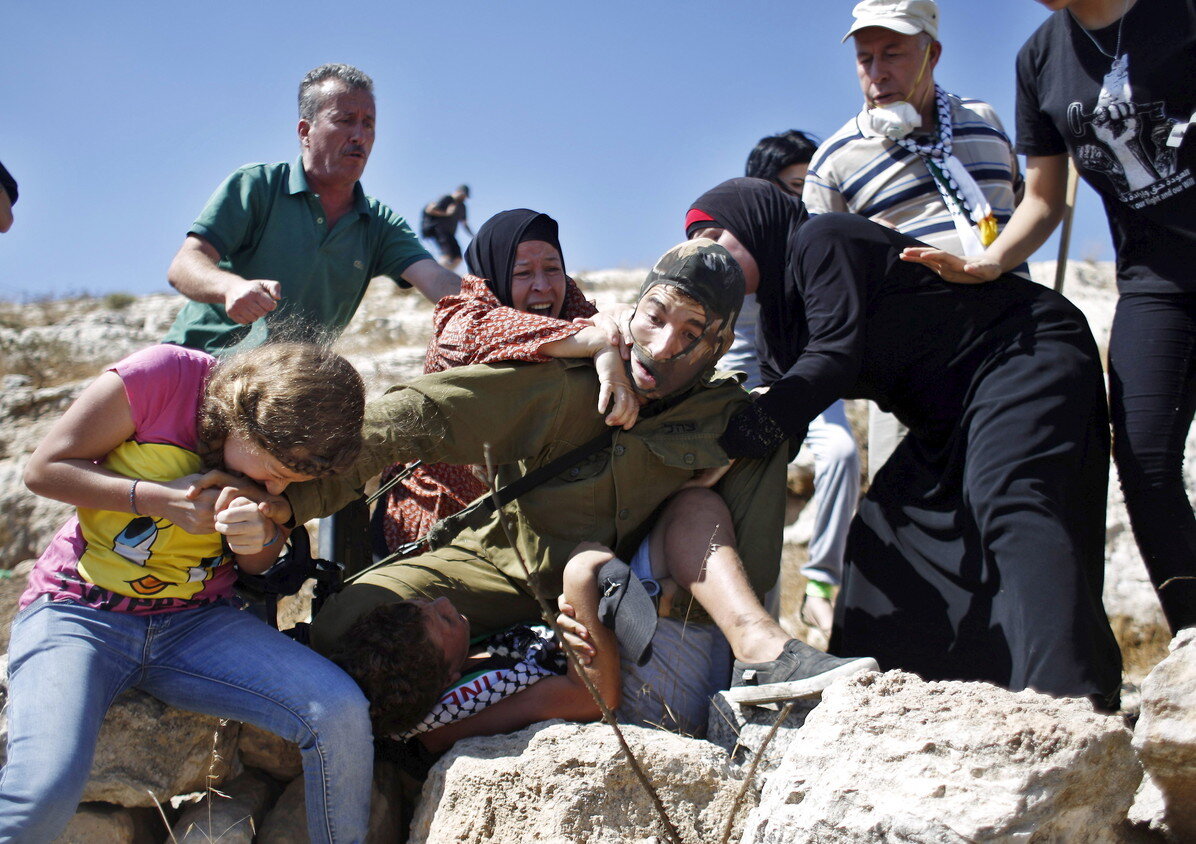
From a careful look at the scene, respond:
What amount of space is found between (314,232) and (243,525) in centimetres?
182

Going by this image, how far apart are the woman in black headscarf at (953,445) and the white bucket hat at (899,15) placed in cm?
87

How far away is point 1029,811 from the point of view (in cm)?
183

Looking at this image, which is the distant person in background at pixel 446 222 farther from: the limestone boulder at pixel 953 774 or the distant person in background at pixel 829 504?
the limestone boulder at pixel 953 774

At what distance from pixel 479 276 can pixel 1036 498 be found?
2.08 m

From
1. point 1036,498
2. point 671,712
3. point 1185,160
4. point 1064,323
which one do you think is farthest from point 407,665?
point 1185,160

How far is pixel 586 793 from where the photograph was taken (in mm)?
2508

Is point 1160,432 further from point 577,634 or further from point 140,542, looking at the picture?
point 140,542

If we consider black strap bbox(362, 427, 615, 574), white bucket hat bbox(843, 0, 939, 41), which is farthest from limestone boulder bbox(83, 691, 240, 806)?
white bucket hat bbox(843, 0, 939, 41)

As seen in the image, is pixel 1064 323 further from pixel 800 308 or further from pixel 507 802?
pixel 507 802

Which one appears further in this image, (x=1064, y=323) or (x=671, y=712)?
(x=1064, y=323)

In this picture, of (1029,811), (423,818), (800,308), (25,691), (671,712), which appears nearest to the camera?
(1029,811)

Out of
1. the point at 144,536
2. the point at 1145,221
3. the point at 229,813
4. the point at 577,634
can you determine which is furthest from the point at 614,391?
the point at 1145,221

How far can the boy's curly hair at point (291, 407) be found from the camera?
8.54ft

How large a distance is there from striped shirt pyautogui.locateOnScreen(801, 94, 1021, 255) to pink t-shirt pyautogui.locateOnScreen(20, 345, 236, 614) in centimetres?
246
